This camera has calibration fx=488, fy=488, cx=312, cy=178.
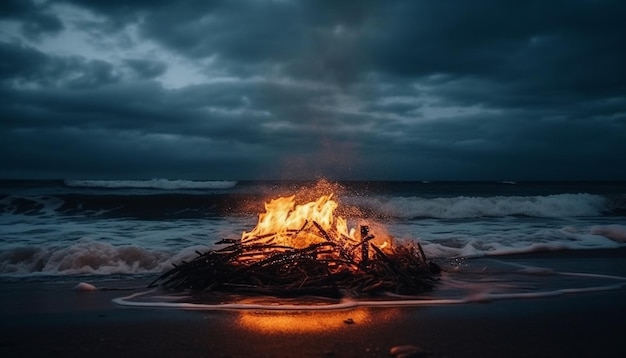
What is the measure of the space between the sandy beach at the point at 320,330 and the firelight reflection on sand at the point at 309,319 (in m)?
0.01

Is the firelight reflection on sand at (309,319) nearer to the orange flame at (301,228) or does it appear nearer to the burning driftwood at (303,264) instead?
the burning driftwood at (303,264)

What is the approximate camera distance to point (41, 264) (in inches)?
351

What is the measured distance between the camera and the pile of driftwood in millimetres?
6027

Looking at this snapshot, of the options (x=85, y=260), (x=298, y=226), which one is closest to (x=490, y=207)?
(x=298, y=226)

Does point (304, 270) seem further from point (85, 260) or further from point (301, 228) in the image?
point (85, 260)

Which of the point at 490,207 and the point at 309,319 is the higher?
the point at 490,207

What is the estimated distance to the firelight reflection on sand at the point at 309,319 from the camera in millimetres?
4547

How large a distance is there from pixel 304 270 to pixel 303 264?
12cm

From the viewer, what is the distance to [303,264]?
6.29 meters

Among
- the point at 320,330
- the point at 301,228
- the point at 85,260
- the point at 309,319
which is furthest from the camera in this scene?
the point at 85,260

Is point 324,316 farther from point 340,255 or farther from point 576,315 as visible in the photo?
point 576,315

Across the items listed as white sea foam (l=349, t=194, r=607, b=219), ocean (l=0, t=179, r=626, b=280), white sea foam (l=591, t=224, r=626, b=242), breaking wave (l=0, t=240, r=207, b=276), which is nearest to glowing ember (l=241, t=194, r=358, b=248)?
ocean (l=0, t=179, r=626, b=280)

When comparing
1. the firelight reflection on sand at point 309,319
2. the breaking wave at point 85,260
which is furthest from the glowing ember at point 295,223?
the breaking wave at point 85,260

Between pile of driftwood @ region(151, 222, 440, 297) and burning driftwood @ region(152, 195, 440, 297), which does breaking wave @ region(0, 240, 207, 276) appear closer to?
burning driftwood @ region(152, 195, 440, 297)
